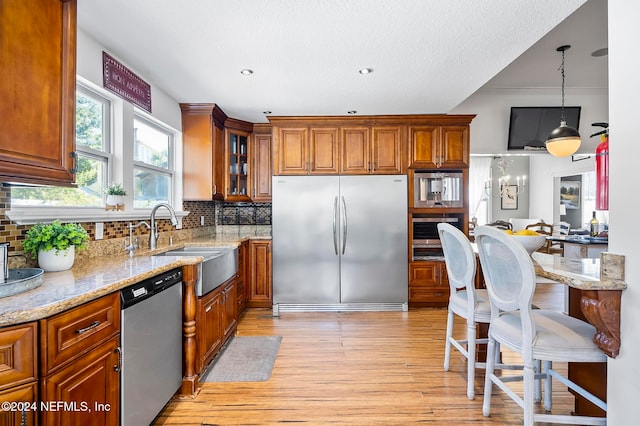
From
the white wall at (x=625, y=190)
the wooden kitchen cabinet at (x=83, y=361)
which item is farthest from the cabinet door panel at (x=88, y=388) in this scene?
the white wall at (x=625, y=190)

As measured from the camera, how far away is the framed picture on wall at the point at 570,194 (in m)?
7.38

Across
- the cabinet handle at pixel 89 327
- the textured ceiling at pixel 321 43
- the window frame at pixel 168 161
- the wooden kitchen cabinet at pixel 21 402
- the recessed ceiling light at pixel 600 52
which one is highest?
the recessed ceiling light at pixel 600 52

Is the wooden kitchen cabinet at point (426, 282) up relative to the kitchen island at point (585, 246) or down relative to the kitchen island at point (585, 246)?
down

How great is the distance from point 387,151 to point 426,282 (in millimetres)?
1684

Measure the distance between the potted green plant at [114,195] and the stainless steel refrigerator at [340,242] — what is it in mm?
1754

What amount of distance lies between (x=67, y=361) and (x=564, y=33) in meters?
Result: 4.44

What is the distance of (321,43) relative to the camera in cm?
231

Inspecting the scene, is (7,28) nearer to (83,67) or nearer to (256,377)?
(83,67)

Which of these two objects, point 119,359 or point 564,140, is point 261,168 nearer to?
point 119,359

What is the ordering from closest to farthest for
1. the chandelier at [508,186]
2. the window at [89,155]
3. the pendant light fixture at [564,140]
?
the window at [89,155], the pendant light fixture at [564,140], the chandelier at [508,186]

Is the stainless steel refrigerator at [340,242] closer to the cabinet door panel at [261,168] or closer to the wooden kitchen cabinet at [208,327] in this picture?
the cabinet door panel at [261,168]

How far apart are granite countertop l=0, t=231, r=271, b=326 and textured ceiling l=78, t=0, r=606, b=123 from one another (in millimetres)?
1504

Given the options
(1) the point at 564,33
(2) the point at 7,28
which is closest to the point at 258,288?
(2) the point at 7,28

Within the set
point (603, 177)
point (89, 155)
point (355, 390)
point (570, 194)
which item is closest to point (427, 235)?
point (355, 390)
